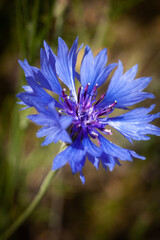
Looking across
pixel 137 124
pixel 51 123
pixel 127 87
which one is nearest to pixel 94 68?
pixel 127 87

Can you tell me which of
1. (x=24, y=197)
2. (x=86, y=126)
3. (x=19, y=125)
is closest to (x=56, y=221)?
(x=24, y=197)

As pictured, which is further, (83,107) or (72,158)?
(83,107)

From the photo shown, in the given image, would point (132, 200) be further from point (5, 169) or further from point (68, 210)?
point (5, 169)

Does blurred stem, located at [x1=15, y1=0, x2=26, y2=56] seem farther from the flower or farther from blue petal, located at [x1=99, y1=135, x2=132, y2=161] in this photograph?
blue petal, located at [x1=99, y1=135, x2=132, y2=161]

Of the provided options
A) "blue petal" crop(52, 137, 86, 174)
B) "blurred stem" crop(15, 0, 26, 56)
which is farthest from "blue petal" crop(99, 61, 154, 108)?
"blurred stem" crop(15, 0, 26, 56)

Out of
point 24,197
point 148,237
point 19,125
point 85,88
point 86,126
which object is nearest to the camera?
point 86,126

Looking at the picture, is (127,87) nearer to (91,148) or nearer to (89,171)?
(91,148)
